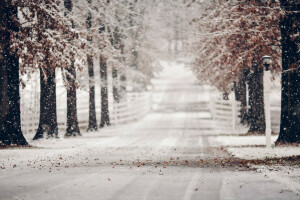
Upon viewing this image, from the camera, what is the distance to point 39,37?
14812mm

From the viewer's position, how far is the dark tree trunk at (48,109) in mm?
18812

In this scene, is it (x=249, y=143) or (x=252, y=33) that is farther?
(x=249, y=143)

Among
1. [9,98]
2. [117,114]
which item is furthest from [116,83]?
[9,98]

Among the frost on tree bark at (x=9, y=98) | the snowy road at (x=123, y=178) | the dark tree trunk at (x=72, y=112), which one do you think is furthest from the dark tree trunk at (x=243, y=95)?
the frost on tree bark at (x=9, y=98)

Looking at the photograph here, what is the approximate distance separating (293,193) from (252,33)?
32.0ft

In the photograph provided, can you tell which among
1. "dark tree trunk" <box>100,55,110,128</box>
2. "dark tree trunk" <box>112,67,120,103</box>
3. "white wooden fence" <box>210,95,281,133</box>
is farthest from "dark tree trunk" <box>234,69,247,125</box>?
"dark tree trunk" <box>100,55,110,128</box>

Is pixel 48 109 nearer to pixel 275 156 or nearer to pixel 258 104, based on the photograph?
pixel 258 104

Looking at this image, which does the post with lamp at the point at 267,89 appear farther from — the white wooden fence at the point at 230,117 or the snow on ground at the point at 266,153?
the white wooden fence at the point at 230,117

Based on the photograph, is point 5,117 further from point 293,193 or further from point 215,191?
point 293,193

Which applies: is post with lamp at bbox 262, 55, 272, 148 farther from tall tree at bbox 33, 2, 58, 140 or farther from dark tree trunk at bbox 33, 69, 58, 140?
dark tree trunk at bbox 33, 69, 58, 140

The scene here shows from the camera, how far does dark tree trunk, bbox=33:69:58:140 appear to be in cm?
1881

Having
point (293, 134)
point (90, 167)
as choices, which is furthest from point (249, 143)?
point (90, 167)

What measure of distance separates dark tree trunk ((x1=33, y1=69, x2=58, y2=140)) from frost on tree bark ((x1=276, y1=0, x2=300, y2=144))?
937 cm

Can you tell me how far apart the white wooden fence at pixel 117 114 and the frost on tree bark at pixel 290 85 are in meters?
13.8
